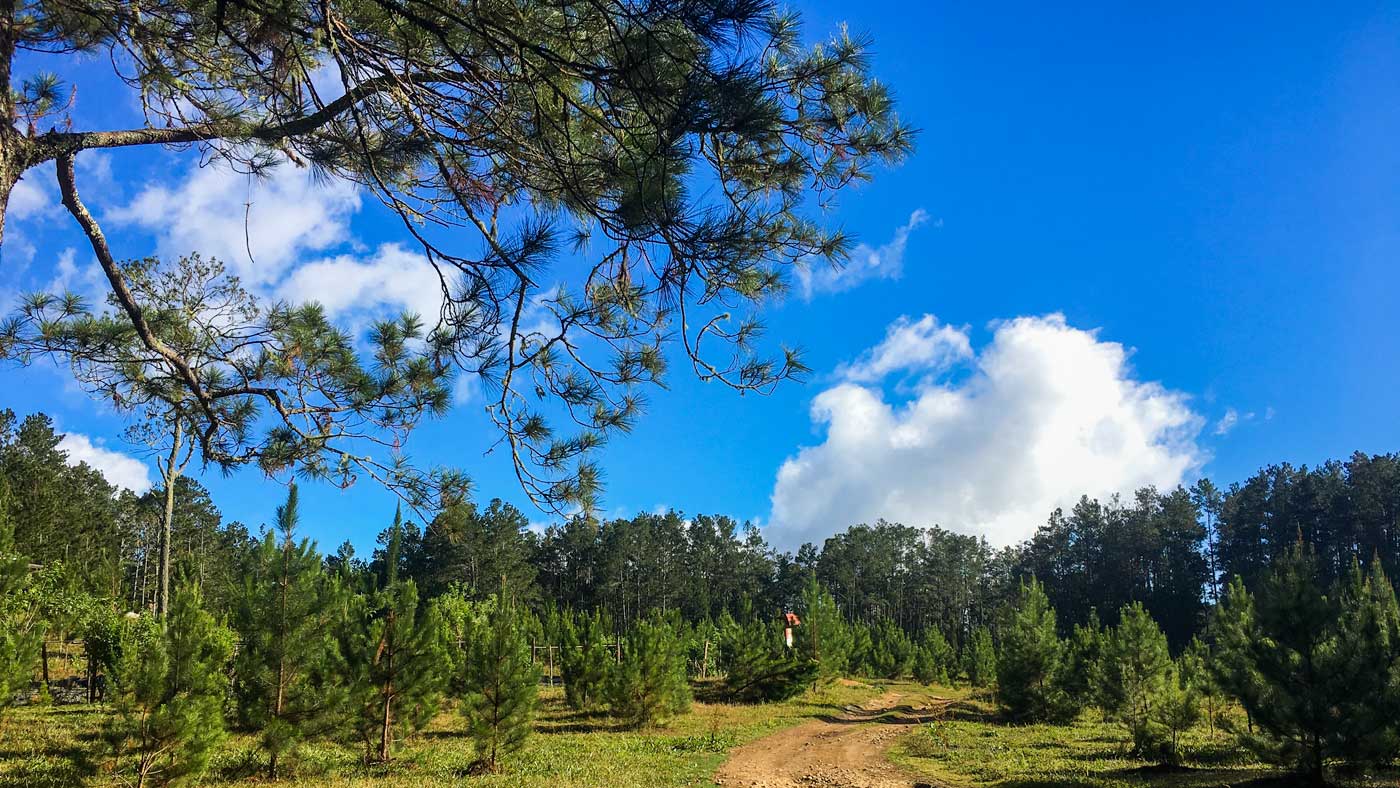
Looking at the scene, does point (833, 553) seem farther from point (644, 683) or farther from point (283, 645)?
point (283, 645)

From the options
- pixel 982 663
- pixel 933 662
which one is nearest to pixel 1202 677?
pixel 982 663

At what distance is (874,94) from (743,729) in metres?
18.2

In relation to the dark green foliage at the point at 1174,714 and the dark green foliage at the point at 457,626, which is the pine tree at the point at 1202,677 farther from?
the dark green foliage at the point at 457,626

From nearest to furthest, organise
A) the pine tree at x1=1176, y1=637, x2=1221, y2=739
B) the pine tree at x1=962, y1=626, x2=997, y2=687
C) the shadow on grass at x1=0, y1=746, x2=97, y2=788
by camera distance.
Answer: the shadow on grass at x1=0, y1=746, x2=97, y2=788 → the pine tree at x1=1176, y1=637, x2=1221, y2=739 → the pine tree at x1=962, y1=626, x2=997, y2=687

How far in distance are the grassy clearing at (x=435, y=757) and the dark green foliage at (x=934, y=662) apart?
72.7 feet

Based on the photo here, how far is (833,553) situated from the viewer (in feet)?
220

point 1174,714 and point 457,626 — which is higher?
point 457,626

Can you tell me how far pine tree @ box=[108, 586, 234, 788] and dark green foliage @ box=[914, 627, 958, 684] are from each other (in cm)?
3613

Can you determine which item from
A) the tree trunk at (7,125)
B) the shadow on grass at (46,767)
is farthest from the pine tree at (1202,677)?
the tree trunk at (7,125)

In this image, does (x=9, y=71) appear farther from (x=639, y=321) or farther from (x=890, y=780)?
(x=890, y=780)

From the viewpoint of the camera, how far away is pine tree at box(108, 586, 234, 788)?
843 cm

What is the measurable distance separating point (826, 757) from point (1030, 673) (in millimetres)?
9668

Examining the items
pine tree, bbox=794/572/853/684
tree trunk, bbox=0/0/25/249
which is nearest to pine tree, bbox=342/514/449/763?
tree trunk, bbox=0/0/25/249

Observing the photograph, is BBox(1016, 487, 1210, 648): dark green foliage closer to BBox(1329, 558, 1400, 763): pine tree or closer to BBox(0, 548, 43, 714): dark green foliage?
BBox(1329, 558, 1400, 763): pine tree
